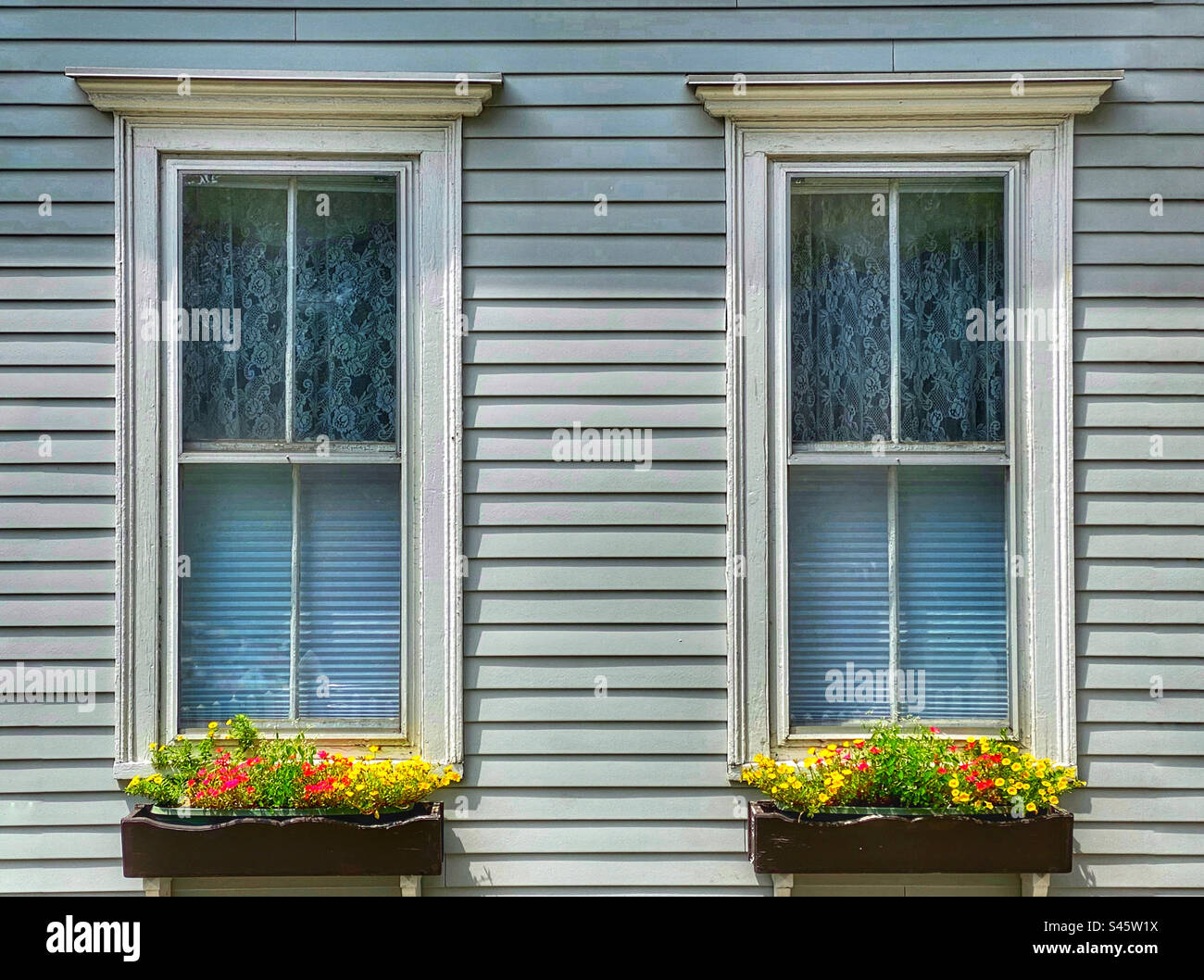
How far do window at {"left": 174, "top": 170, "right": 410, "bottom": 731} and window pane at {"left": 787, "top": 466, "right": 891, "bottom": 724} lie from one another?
147cm

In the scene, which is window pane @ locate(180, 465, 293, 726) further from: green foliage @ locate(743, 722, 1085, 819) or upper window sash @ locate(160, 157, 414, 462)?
green foliage @ locate(743, 722, 1085, 819)

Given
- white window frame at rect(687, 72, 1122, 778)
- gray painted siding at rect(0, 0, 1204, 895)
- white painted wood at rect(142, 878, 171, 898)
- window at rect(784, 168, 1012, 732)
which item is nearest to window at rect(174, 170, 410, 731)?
gray painted siding at rect(0, 0, 1204, 895)

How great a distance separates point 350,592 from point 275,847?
35.3 inches

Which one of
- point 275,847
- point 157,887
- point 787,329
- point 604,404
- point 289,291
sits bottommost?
point 157,887

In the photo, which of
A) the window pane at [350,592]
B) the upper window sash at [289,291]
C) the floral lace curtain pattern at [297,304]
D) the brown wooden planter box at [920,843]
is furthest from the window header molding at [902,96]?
the brown wooden planter box at [920,843]

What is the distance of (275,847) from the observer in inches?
127

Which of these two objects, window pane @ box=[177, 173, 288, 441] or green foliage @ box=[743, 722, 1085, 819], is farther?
window pane @ box=[177, 173, 288, 441]

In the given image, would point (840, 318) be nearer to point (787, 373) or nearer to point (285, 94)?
point (787, 373)

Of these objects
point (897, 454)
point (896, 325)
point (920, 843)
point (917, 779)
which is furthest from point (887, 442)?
point (920, 843)

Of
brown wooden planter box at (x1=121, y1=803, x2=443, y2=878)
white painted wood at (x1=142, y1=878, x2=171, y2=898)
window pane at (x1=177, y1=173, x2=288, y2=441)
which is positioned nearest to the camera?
brown wooden planter box at (x1=121, y1=803, x2=443, y2=878)

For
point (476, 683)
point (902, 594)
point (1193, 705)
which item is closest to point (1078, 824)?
point (1193, 705)

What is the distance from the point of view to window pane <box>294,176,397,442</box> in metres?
3.60

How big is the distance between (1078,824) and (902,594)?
1014 millimetres

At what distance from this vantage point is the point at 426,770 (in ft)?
11.0
